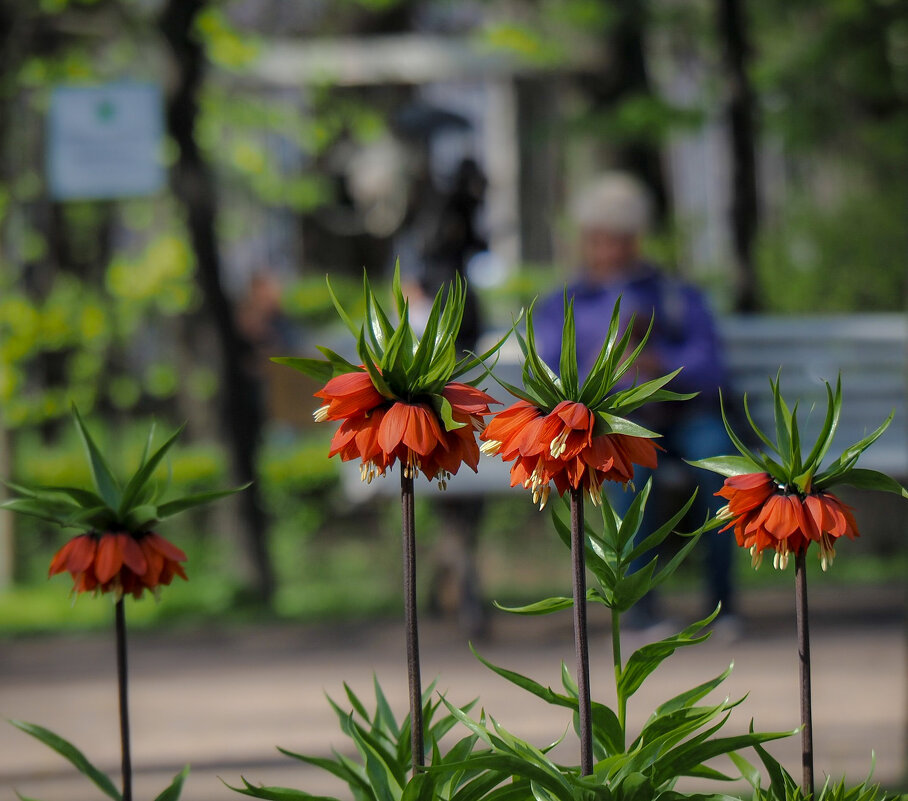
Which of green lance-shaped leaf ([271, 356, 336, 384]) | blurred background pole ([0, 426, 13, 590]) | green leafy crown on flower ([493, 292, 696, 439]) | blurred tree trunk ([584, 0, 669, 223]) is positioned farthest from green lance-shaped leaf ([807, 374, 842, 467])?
blurred tree trunk ([584, 0, 669, 223])

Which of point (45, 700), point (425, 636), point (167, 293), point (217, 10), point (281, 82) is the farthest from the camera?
point (281, 82)

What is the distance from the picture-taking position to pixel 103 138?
6562mm

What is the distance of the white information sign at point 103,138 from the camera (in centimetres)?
653

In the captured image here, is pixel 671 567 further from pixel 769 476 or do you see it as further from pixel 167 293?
pixel 167 293

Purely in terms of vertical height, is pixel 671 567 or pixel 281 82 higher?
pixel 281 82

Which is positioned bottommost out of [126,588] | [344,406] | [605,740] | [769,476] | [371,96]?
[605,740]

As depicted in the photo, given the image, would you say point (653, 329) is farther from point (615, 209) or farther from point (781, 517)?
point (781, 517)

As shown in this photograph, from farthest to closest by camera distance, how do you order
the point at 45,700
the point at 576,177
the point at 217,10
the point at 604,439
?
the point at 576,177, the point at 217,10, the point at 45,700, the point at 604,439

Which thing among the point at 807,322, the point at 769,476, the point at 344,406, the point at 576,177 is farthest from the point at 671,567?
the point at 576,177

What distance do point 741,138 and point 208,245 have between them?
148 inches

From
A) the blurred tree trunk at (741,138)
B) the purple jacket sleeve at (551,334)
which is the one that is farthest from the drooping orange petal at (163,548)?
the blurred tree trunk at (741,138)

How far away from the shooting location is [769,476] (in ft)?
6.18

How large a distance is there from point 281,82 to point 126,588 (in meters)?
13.9

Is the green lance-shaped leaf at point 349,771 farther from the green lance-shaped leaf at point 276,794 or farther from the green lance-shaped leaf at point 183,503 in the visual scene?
the green lance-shaped leaf at point 183,503
